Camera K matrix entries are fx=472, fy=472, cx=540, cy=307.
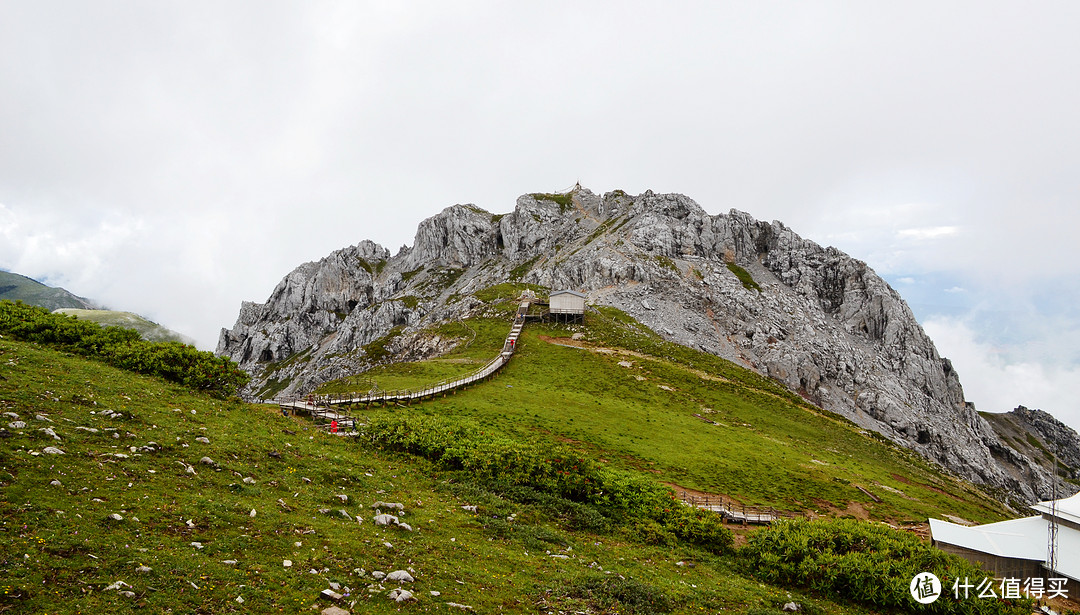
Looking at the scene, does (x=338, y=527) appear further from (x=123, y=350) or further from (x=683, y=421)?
(x=683, y=421)

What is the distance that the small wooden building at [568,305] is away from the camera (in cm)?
8138

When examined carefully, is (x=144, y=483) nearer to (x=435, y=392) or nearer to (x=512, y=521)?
(x=512, y=521)

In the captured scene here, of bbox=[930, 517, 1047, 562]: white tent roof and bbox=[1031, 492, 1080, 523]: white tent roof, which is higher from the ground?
bbox=[1031, 492, 1080, 523]: white tent roof

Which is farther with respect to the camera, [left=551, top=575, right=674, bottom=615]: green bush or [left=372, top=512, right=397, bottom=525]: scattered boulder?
[left=372, top=512, right=397, bottom=525]: scattered boulder

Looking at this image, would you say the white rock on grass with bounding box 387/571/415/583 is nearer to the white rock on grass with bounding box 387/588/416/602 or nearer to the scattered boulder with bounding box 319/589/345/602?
the white rock on grass with bounding box 387/588/416/602

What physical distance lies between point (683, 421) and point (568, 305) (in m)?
35.5

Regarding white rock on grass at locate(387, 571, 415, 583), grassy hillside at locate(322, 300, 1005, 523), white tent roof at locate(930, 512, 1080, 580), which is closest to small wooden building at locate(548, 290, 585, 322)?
grassy hillside at locate(322, 300, 1005, 523)

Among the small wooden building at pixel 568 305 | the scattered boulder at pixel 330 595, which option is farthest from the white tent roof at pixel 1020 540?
the small wooden building at pixel 568 305

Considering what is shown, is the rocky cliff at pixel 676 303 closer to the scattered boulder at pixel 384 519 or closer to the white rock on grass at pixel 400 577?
the scattered boulder at pixel 384 519

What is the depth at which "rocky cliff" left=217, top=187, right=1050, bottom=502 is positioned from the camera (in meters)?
91.1

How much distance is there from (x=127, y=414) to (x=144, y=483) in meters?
6.85

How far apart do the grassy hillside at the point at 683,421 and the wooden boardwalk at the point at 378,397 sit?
1.51m

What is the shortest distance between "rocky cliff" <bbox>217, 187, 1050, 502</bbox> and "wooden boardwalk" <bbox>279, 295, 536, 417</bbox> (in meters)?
20.5

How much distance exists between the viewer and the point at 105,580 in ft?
31.3
